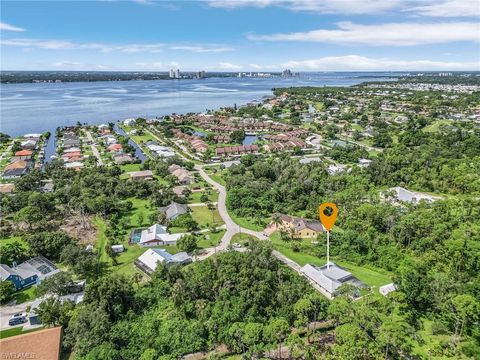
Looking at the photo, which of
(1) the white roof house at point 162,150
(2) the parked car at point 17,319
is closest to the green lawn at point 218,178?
(1) the white roof house at point 162,150

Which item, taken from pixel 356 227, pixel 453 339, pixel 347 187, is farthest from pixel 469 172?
pixel 453 339

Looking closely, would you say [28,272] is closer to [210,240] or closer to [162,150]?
[210,240]

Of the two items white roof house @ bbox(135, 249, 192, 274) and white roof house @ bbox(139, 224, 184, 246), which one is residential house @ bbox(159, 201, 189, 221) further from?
white roof house @ bbox(135, 249, 192, 274)

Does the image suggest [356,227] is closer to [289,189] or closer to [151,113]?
[289,189]

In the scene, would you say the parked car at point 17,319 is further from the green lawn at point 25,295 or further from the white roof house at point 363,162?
the white roof house at point 363,162

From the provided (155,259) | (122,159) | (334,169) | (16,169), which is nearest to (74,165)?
(122,159)

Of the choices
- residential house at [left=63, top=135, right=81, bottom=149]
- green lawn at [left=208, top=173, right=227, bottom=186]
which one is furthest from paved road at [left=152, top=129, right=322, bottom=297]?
residential house at [left=63, top=135, right=81, bottom=149]
